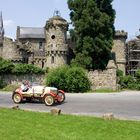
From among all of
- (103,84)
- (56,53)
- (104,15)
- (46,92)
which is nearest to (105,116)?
(46,92)

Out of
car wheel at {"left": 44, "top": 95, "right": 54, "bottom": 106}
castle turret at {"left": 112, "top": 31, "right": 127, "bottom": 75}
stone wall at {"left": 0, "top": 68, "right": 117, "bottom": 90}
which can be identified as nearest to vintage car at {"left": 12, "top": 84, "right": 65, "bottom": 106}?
car wheel at {"left": 44, "top": 95, "right": 54, "bottom": 106}

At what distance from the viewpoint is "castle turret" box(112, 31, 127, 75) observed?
59.8 metres

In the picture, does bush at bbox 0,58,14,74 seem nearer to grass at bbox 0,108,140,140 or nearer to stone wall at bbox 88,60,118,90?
stone wall at bbox 88,60,118,90

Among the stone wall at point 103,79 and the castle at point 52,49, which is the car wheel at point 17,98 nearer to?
the stone wall at point 103,79

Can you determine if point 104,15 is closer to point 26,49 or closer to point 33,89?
point 26,49

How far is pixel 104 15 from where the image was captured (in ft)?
154

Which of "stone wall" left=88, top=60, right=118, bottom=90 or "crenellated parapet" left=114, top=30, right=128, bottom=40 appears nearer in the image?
"stone wall" left=88, top=60, right=118, bottom=90

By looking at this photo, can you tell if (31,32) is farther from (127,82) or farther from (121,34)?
(127,82)

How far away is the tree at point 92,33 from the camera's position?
46.4 meters

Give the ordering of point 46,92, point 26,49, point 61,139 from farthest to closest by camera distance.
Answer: point 26,49, point 46,92, point 61,139

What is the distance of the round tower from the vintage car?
87.9ft

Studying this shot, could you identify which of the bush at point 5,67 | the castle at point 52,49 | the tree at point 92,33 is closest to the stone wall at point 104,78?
the tree at point 92,33

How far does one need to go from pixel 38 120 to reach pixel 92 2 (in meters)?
33.2

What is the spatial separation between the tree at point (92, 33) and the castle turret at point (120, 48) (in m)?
11.3
